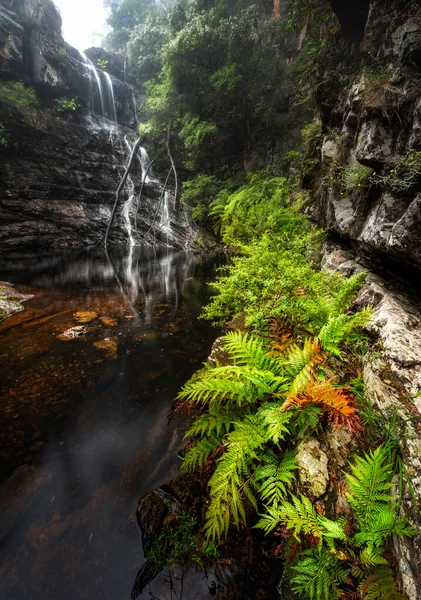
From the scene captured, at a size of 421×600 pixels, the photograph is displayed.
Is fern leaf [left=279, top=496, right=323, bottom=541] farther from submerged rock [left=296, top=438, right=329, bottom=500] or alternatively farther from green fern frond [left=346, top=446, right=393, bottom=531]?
green fern frond [left=346, top=446, right=393, bottom=531]

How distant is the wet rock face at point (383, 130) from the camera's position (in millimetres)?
3161

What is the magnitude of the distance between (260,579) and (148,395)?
2.61 meters

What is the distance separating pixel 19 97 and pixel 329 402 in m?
21.5

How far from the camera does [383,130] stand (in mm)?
3580

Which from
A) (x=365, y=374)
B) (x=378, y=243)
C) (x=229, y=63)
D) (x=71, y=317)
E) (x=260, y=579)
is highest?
(x=229, y=63)

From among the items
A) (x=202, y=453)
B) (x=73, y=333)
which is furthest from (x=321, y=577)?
(x=73, y=333)

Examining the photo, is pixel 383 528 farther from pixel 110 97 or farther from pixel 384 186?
pixel 110 97

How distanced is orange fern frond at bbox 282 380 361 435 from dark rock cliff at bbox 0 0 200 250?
52.4 feet

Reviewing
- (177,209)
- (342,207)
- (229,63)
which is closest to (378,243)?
(342,207)

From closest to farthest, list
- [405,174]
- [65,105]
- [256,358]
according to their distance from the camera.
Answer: [256,358]
[405,174]
[65,105]

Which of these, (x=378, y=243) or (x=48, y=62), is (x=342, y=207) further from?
(x=48, y=62)

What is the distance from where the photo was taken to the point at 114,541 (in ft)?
7.18

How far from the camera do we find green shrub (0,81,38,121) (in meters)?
14.2

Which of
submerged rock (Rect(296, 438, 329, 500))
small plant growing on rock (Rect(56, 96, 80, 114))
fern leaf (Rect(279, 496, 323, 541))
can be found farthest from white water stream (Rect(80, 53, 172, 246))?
fern leaf (Rect(279, 496, 323, 541))
